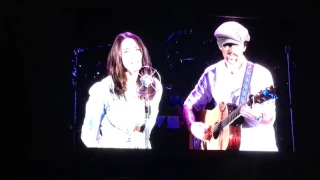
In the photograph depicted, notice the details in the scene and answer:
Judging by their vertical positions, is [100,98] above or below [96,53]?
below

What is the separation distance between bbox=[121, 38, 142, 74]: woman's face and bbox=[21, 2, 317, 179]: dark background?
0.32 feet

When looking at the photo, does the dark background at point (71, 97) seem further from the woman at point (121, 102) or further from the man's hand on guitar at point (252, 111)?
the man's hand on guitar at point (252, 111)

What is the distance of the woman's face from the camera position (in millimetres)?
3490

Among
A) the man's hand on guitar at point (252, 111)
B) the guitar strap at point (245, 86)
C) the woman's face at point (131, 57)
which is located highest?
the woman's face at point (131, 57)

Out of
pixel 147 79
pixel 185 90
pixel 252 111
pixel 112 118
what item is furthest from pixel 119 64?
pixel 252 111

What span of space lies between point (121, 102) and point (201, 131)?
1.99 ft

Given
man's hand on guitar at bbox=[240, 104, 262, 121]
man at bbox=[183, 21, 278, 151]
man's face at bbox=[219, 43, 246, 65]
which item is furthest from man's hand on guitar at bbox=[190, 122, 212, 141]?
man's face at bbox=[219, 43, 246, 65]

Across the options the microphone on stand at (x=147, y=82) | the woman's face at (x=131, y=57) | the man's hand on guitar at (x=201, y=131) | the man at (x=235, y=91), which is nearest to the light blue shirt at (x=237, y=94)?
the man at (x=235, y=91)

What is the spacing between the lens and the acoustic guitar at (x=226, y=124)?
3367mm

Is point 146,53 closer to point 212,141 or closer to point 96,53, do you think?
point 96,53

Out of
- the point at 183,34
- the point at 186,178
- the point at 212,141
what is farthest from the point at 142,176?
the point at 183,34

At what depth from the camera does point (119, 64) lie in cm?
347

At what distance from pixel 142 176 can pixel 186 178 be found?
1.04ft

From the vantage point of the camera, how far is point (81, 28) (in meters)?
3.51
